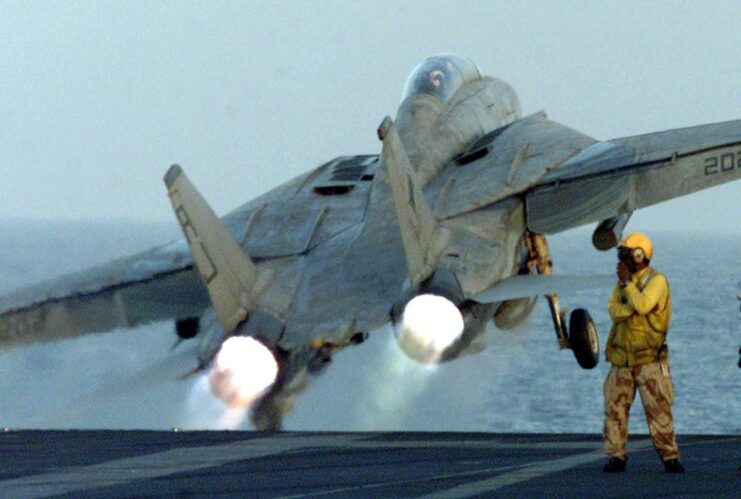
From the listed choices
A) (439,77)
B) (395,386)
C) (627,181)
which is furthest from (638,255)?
(395,386)

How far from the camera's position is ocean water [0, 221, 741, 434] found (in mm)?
22125

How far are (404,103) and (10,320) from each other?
22.7ft

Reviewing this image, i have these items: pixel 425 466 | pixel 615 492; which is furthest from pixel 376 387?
pixel 615 492

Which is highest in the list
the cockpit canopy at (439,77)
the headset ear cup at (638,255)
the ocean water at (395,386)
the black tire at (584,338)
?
the headset ear cup at (638,255)

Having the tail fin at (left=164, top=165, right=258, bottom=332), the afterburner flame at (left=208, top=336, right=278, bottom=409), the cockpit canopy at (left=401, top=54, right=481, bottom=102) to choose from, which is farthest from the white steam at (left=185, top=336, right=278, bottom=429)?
the cockpit canopy at (left=401, top=54, right=481, bottom=102)

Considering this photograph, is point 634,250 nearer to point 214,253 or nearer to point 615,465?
point 615,465

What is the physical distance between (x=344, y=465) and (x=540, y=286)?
254 inches

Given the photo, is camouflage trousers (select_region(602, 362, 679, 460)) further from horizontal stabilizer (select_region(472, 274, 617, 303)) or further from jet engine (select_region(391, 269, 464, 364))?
jet engine (select_region(391, 269, 464, 364))

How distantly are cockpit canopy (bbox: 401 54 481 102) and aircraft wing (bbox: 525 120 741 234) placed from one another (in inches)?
128

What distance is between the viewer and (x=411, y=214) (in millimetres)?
20109

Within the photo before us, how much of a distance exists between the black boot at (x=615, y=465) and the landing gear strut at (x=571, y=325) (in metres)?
10.3

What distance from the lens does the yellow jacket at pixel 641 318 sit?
1296 cm

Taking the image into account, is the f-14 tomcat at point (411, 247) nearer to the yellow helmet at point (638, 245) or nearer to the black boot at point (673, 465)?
the yellow helmet at point (638, 245)

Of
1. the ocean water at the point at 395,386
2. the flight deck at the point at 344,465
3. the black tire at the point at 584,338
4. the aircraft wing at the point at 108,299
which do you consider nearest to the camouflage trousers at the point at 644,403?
the flight deck at the point at 344,465
